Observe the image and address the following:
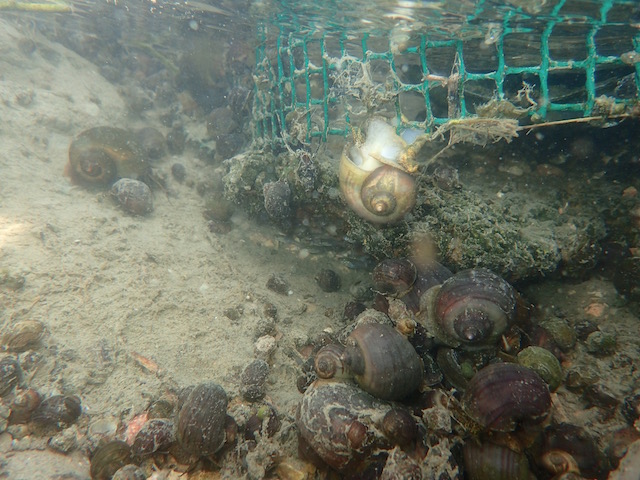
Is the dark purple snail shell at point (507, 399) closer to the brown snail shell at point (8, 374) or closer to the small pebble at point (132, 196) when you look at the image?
the brown snail shell at point (8, 374)

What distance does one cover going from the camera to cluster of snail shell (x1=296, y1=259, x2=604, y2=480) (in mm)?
2570

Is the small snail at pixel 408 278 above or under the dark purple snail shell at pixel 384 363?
above

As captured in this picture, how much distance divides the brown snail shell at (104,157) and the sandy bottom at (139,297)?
A: 1.17 feet

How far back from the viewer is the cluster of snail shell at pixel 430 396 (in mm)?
2570

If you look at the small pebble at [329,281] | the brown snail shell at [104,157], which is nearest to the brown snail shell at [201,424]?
the small pebble at [329,281]

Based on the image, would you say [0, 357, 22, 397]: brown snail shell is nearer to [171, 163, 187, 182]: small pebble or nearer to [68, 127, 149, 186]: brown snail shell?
[68, 127, 149, 186]: brown snail shell

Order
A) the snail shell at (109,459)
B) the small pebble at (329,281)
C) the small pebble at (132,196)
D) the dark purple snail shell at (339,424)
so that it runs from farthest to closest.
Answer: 1. the small pebble at (132,196)
2. the small pebble at (329,281)
3. the snail shell at (109,459)
4. the dark purple snail shell at (339,424)

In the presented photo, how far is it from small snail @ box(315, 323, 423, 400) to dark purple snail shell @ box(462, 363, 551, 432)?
0.54 metres

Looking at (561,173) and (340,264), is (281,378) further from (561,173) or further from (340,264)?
(561,173)

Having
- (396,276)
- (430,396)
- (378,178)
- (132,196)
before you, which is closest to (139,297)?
(132,196)

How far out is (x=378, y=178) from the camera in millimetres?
3881

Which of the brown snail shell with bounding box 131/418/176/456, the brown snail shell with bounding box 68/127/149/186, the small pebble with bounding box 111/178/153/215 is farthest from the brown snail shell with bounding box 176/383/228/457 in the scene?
the brown snail shell with bounding box 68/127/149/186

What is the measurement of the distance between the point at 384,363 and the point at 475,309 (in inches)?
41.5

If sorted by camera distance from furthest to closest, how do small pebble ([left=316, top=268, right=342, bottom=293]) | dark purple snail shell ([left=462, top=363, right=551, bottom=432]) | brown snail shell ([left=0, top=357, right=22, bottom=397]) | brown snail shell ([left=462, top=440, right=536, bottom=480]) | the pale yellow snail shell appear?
1. small pebble ([left=316, top=268, right=342, bottom=293])
2. the pale yellow snail shell
3. brown snail shell ([left=0, top=357, right=22, bottom=397])
4. dark purple snail shell ([left=462, top=363, right=551, bottom=432])
5. brown snail shell ([left=462, top=440, right=536, bottom=480])
